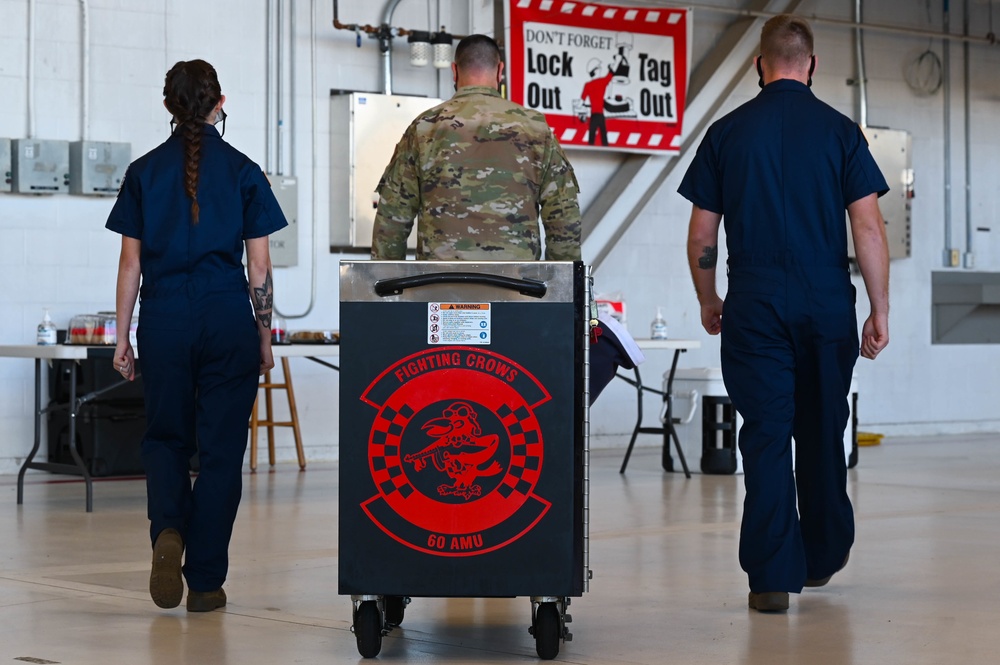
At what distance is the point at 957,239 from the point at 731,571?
28.1ft

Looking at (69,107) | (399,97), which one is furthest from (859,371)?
(69,107)

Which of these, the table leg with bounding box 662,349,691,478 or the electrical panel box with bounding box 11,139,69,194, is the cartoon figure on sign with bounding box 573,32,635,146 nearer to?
the table leg with bounding box 662,349,691,478

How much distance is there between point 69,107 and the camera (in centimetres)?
857

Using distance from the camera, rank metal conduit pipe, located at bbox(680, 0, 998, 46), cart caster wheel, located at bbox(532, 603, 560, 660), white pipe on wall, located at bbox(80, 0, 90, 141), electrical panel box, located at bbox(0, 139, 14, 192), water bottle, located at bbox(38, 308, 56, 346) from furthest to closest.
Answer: metal conduit pipe, located at bbox(680, 0, 998, 46)
white pipe on wall, located at bbox(80, 0, 90, 141)
electrical panel box, located at bbox(0, 139, 14, 192)
water bottle, located at bbox(38, 308, 56, 346)
cart caster wheel, located at bbox(532, 603, 560, 660)

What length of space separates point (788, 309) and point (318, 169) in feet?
19.5

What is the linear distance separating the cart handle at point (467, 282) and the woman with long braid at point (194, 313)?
79 centimetres

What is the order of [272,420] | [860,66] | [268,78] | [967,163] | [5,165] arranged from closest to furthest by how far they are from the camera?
1. [5,165]
2. [272,420]
3. [268,78]
4. [860,66]
5. [967,163]

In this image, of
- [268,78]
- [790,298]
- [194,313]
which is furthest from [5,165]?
[790,298]

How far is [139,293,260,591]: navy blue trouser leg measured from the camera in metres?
3.89

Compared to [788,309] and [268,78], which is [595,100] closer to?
[268,78]

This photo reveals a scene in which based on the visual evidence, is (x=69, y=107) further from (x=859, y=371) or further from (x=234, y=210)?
(x=859, y=371)

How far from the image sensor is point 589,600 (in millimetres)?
4094

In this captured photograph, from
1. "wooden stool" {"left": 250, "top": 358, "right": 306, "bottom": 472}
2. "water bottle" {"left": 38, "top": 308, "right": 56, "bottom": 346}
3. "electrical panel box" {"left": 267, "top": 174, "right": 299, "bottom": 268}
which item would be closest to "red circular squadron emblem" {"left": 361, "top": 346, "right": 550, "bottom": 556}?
"water bottle" {"left": 38, "top": 308, "right": 56, "bottom": 346}

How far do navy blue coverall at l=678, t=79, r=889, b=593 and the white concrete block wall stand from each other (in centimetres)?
347
